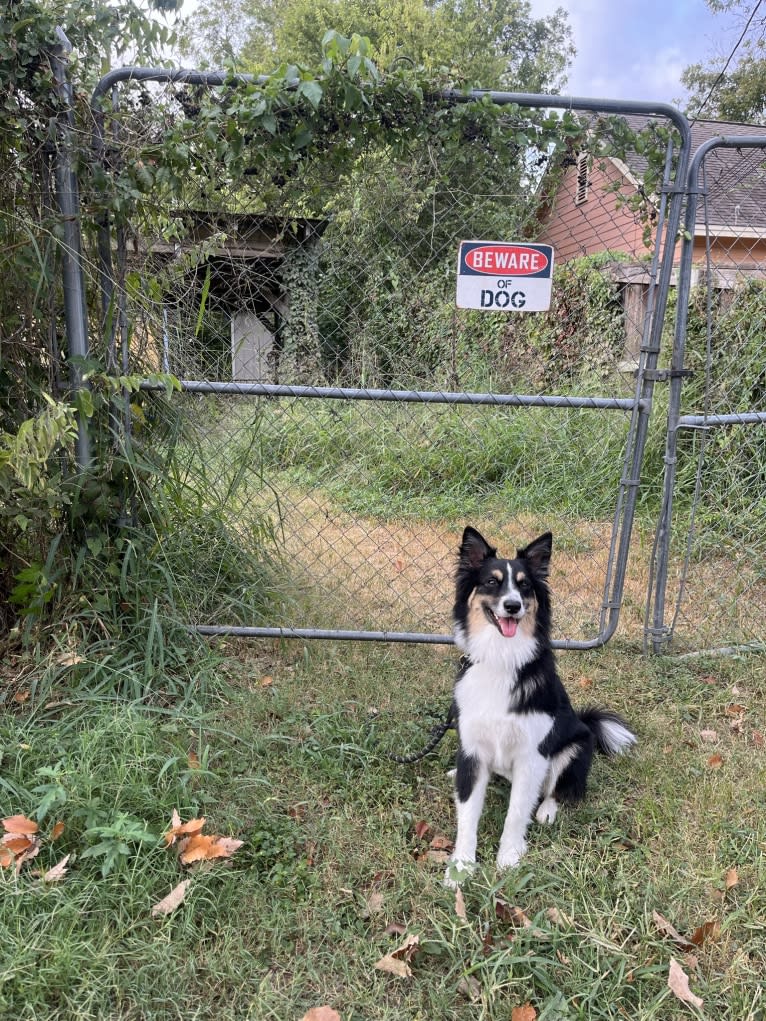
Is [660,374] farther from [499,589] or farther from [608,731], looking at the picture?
[608,731]

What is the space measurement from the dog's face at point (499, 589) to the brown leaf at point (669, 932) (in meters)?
0.89

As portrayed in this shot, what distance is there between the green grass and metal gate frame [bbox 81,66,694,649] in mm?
474

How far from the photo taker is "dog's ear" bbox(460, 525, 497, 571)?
239 cm

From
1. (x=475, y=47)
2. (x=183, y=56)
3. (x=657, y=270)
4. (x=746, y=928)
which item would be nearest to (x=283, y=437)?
(x=183, y=56)

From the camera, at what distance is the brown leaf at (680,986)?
1605mm

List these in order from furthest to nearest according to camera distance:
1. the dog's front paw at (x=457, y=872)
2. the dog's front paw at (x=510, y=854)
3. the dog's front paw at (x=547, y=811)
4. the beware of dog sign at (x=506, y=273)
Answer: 1. the beware of dog sign at (x=506, y=273)
2. the dog's front paw at (x=547, y=811)
3. the dog's front paw at (x=510, y=854)
4. the dog's front paw at (x=457, y=872)

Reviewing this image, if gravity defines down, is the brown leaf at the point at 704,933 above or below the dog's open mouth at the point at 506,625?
below

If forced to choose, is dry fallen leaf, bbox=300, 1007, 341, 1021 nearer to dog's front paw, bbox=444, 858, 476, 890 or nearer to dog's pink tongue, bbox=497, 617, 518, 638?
dog's front paw, bbox=444, 858, 476, 890

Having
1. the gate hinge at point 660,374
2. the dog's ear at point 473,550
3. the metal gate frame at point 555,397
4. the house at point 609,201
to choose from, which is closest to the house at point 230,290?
the metal gate frame at point 555,397

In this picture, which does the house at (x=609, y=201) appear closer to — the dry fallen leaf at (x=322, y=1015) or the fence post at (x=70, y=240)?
the fence post at (x=70, y=240)

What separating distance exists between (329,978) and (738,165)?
3.50 m

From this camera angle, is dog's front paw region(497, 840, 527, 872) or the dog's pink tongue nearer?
dog's front paw region(497, 840, 527, 872)

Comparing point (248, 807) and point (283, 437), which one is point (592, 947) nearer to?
point (248, 807)

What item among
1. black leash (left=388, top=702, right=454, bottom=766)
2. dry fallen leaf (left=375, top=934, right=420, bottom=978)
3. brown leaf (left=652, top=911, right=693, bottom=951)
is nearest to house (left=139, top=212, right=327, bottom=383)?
black leash (left=388, top=702, right=454, bottom=766)
